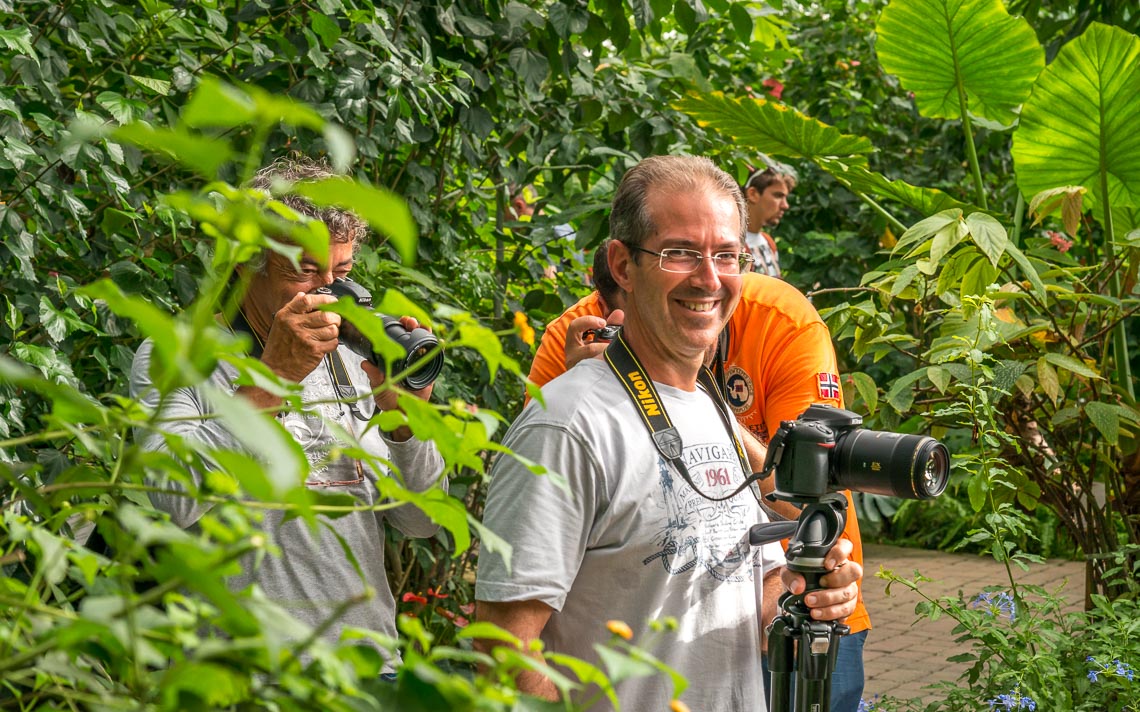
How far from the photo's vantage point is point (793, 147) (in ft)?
13.5

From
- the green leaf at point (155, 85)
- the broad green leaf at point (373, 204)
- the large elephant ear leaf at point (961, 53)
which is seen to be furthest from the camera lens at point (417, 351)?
the large elephant ear leaf at point (961, 53)

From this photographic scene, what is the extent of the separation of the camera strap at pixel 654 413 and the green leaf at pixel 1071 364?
166 centimetres

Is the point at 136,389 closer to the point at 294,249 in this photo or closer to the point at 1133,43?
the point at 294,249

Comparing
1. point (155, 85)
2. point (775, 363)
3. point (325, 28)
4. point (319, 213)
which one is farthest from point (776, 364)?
point (155, 85)

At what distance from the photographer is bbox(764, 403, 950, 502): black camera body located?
1973 millimetres

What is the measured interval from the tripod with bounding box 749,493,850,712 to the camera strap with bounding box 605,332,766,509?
10cm

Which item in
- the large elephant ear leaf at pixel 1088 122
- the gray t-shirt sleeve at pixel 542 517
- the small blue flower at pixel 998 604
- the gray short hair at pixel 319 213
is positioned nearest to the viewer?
the gray t-shirt sleeve at pixel 542 517

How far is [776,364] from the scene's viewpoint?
255 cm

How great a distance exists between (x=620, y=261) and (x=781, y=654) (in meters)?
0.73

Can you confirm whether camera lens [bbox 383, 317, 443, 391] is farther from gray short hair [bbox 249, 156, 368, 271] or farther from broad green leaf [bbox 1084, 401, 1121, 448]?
broad green leaf [bbox 1084, 401, 1121, 448]

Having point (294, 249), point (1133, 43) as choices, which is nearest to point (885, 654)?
point (1133, 43)

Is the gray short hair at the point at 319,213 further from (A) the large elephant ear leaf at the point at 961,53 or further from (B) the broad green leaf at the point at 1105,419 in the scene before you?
(A) the large elephant ear leaf at the point at 961,53

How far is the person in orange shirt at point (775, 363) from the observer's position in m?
2.51

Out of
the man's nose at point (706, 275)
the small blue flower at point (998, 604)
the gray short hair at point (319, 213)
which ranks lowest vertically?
the small blue flower at point (998, 604)
